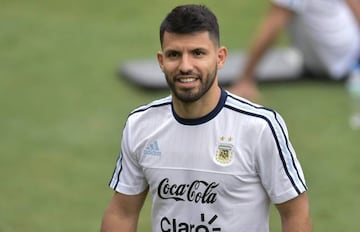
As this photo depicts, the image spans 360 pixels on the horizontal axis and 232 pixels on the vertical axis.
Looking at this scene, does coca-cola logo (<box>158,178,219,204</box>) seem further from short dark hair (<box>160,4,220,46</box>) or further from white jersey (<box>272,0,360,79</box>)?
white jersey (<box>272,0,360,79</box>)

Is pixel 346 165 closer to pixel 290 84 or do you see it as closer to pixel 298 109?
pixel 298 109

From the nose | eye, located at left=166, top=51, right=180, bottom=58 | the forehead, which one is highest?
the forehead

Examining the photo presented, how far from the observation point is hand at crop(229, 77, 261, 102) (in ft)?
23.8

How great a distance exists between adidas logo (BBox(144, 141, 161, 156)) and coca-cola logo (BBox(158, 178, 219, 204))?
0.34 ft

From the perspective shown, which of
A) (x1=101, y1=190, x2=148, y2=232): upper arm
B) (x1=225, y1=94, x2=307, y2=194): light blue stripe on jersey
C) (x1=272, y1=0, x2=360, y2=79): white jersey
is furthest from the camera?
(x1=272, y1=0, x2=360, y2=79): white jersey

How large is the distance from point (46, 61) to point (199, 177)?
5058 millimetres

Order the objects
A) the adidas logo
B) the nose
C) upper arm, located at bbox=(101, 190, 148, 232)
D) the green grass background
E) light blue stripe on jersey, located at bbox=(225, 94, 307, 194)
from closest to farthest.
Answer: the nose
light blue stripe on jersey, located at bbox=(225, 94, 307, 194)
the adidas logo
upper arm, located at bbox=(101, 190, 148, 232)
the green grass background

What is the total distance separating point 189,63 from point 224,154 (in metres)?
0.37

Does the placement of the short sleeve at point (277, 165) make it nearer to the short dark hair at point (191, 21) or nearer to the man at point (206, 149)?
the man at point (206, 149)

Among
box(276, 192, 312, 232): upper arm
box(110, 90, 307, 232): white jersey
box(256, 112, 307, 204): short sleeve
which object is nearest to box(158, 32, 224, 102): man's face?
box(110, 90, 307, 232): white jersey

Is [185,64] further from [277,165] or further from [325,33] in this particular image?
[325,33]

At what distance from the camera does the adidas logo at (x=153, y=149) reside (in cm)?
359

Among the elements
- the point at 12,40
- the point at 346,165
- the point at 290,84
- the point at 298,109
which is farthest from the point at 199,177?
the point at 12,40

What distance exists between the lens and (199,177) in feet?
11.6
